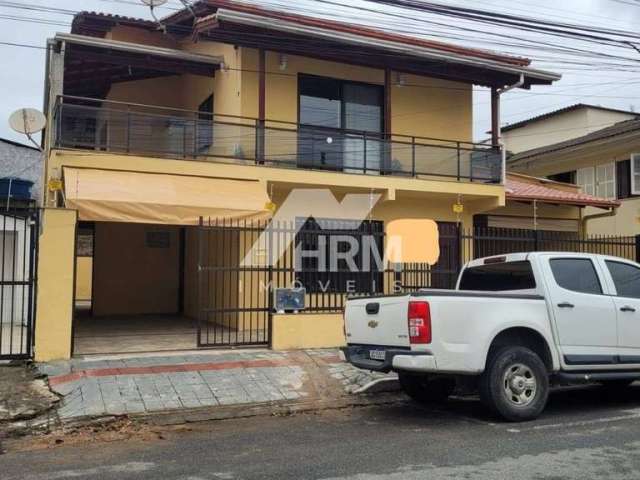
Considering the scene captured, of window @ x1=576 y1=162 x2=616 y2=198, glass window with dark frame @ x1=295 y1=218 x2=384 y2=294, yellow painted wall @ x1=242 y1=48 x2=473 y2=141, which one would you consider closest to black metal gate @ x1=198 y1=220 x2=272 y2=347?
glass window with dark frame @ x1=295 y1=218 x2=384 y2=294

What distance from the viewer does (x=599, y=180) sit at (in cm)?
2070

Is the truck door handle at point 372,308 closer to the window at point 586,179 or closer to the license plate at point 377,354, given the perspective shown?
the license plate at point 377,354

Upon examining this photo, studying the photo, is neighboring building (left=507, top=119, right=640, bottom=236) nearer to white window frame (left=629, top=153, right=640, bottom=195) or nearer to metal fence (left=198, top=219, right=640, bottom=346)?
white window frame (left=629, top=153, right=640, bottom=195)

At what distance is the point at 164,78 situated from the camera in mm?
17422

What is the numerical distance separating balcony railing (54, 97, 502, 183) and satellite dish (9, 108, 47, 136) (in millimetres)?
949

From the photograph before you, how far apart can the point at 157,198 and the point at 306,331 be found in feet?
11.9

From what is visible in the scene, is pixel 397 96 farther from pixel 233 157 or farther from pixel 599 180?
pixel 599 180

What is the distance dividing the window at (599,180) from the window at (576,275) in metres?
13.4

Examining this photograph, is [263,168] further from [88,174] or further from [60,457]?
[60,457]

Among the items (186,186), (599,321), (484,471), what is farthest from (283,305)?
(484,471)

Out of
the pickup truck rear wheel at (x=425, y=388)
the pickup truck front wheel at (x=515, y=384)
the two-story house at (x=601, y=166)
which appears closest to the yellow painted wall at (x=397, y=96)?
the two-story house at (x=601, y=166)

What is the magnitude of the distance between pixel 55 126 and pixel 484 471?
414 inches

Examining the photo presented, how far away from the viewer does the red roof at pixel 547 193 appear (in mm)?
16797

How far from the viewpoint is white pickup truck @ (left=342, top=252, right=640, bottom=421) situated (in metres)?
6.82
